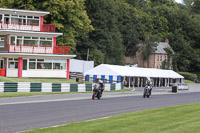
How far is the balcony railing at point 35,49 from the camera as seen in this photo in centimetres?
4616

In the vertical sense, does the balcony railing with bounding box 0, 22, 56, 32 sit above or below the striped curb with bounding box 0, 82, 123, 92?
above

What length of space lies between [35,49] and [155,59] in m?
58.1

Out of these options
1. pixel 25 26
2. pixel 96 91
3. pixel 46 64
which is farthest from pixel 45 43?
pixel 96 91

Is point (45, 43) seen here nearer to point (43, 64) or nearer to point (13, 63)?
point (43, 64)

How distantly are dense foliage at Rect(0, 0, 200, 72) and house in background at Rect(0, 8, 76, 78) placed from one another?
6.37 m

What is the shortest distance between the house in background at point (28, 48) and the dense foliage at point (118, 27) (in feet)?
20.9

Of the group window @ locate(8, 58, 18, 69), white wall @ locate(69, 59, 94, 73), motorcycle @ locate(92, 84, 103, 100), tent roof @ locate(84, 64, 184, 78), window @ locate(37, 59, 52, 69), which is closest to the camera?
motorcycle @ locate(92, 84, 103, 100)

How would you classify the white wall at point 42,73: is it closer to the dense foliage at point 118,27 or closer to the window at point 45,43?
the window at point 45,43

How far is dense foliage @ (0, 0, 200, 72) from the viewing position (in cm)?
5753

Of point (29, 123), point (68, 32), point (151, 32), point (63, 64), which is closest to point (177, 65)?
point (151, 32)

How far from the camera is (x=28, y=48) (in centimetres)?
4672

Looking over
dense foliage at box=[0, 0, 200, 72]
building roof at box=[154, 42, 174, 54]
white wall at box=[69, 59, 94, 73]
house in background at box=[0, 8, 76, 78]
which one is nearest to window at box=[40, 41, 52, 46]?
house in background at box=[0, 8, 76, 78]

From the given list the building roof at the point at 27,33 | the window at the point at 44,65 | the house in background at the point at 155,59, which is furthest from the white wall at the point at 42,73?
the house in background at the point at 155,59

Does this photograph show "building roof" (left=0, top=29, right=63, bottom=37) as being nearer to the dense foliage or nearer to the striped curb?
the dense foliage
